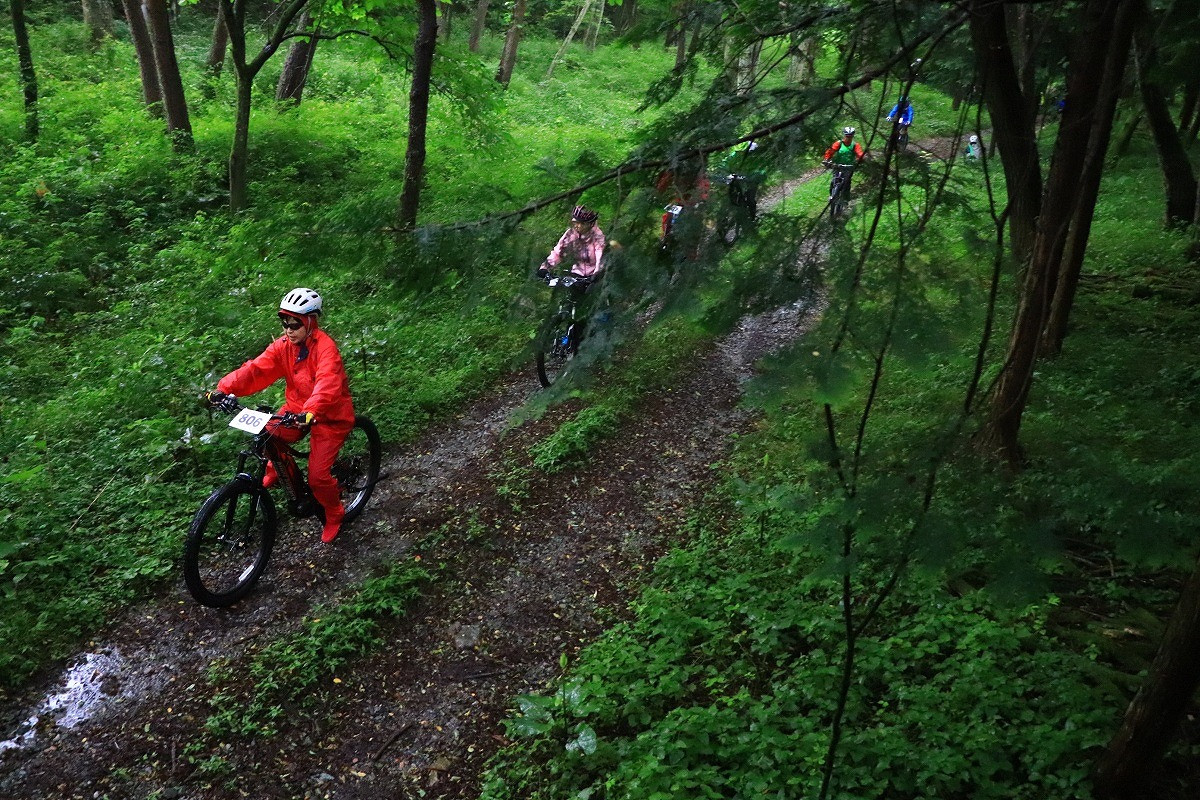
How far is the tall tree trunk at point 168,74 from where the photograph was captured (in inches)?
495

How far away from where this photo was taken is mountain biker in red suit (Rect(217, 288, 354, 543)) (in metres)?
5.69

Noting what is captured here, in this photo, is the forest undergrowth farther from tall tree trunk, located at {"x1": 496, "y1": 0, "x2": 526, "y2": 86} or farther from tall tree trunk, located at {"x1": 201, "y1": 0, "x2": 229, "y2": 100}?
tall tree trunk, located at {"x1": 496, "y1": 0, "x2": 526, "y2": 86}

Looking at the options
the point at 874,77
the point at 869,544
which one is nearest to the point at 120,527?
the point at 869,544

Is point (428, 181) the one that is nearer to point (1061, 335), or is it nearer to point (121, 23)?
point (1061, 335)

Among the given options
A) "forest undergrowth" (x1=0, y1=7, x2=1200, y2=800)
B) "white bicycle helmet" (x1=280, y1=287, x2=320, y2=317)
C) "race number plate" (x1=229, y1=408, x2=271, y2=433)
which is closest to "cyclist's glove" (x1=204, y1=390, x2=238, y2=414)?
"race number plate" (x1=229, y1=408, x2=271, y2=433)

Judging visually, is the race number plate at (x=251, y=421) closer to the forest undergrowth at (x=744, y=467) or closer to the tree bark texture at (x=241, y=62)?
the forest undergrowth at (x=744, y=467)

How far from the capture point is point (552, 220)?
3699mm

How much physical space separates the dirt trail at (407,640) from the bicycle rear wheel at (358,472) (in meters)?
0.17

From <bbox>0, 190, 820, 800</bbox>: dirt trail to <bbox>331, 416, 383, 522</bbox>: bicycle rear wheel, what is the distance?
168mm

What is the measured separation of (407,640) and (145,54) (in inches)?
Answer: 574

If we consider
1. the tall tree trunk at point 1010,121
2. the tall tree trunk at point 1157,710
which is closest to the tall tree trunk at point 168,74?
the tall tree trunk at point 1010,121

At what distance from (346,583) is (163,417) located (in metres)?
3.38

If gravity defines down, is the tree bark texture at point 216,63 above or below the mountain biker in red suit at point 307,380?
above

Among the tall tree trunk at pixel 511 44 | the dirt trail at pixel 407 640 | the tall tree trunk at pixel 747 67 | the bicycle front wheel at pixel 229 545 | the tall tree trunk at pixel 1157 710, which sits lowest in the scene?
the dirt trail at pixel 407 640
